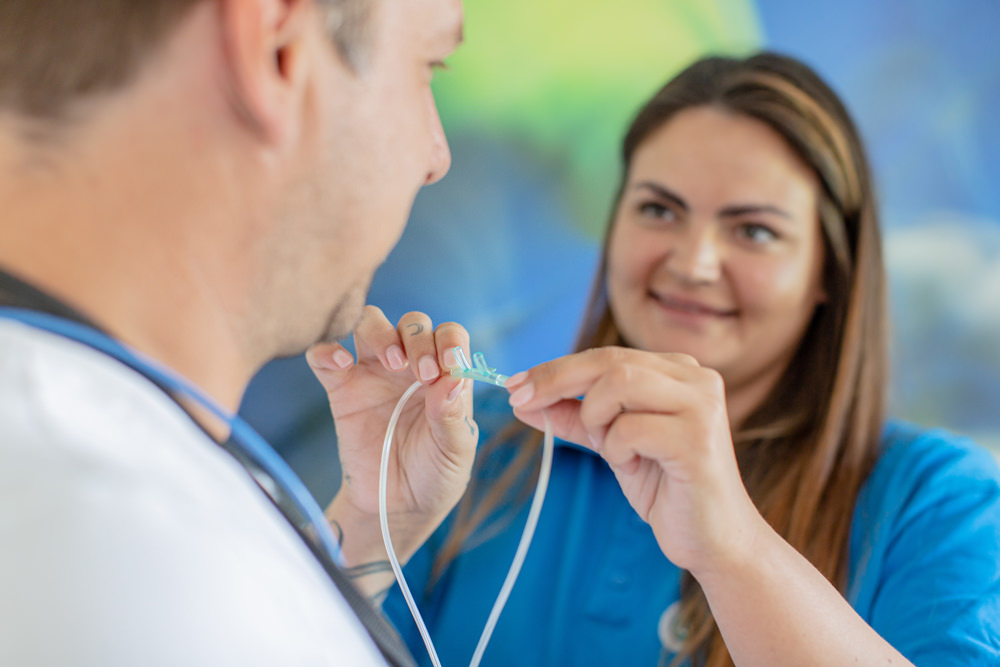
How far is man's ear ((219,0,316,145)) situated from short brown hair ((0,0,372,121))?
0.04 metres

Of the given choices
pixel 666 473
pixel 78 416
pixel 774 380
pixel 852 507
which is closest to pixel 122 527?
pixel 78 416

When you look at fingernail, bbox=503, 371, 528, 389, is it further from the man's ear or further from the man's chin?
the man's ear

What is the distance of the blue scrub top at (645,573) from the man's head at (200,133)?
0.80m

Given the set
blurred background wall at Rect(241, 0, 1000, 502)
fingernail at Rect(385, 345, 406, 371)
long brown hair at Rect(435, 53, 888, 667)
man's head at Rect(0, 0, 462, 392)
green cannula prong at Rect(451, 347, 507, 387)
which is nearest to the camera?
man's head at Rect(0, 0, 462, 392)

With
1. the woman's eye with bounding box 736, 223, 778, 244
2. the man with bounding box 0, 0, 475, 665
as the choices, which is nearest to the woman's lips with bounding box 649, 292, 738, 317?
the woman's eye with bounding box 736, 223, 778, 244

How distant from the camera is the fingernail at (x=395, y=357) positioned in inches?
35.0

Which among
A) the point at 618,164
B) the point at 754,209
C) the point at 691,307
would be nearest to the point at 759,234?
the point at 754,209

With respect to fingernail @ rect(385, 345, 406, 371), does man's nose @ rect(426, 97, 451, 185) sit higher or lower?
higher

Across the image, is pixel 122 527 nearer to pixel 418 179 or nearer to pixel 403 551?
pixel 418 179

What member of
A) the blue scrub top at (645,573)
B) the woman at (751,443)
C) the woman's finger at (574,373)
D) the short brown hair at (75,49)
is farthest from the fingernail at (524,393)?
the blue scrub top at (645,573)

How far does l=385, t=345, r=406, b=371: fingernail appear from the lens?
888mm

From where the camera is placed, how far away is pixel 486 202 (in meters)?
1.57

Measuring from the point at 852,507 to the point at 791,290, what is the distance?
39 centimetres

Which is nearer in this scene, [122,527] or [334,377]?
[122,527]
